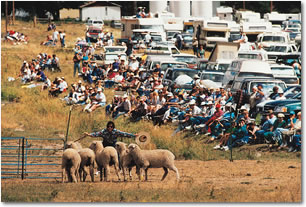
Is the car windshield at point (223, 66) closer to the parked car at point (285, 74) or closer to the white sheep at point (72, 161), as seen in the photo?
the parked car at point (285, 74)

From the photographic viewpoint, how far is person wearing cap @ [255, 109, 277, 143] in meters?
23.5

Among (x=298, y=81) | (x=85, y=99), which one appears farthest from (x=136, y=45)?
(x=298, y=81)

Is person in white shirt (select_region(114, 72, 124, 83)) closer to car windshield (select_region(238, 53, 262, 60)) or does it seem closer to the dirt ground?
car windshield (select_region(238, 53, 262, 60))

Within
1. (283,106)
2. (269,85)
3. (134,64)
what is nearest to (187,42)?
(134,64)

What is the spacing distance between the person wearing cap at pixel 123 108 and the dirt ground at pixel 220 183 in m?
7.48

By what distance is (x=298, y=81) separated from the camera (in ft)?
110

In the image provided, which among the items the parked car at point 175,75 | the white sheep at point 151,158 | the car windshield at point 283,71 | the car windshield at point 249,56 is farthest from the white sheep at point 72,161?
the car windshield at point 249,56

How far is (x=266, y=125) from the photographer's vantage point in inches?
933

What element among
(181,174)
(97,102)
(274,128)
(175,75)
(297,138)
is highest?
(175,75)

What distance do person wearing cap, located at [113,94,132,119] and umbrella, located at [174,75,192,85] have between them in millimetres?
2971

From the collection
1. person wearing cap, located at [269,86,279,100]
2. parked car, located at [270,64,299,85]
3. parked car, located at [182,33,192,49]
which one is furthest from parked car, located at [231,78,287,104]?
parked car, located at [182,33,192,49]

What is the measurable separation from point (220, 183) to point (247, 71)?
47.3ft

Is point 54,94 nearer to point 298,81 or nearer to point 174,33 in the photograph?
point 298,81

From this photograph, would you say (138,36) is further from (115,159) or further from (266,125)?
(115,159)
